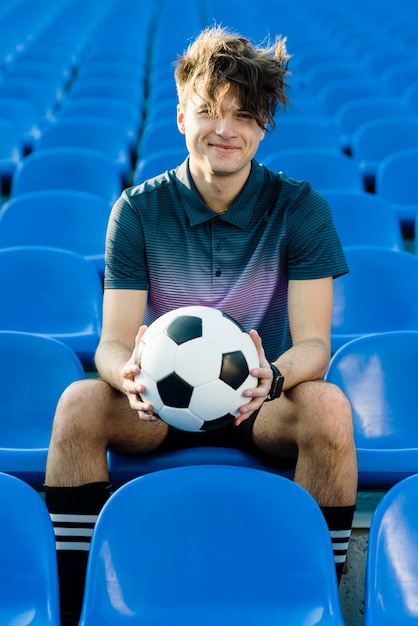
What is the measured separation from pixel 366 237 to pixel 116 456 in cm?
163

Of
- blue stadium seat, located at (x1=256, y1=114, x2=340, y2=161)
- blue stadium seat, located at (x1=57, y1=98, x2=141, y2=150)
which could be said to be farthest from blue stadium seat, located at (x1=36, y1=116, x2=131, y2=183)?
blue stadium seat, located at (x1=256, y1=114, x2=340, y2=161)

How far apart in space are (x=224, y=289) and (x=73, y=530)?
65cm

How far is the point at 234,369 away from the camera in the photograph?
5.36ft

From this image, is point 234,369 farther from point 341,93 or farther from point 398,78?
point 398,78

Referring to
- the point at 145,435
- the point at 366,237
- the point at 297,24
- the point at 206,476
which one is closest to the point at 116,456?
the point at 145,435

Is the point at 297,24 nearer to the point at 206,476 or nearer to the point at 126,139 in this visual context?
the point at 126,139

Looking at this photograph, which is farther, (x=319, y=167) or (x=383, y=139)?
(x=383, y=139)

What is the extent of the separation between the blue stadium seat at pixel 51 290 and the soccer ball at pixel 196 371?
106 centimetres

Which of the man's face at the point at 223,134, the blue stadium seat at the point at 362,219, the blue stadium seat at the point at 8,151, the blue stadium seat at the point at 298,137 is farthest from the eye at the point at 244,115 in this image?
the blue stadium seat at the point at 8,151

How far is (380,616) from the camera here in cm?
138

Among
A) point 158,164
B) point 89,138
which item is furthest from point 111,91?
point 158,164

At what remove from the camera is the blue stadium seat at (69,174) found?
3.92 meters

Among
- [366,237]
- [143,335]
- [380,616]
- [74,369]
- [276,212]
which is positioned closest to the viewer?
[380,616]

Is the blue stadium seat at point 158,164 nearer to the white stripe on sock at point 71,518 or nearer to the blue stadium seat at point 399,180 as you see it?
the blue stadium seat at point 399,180
